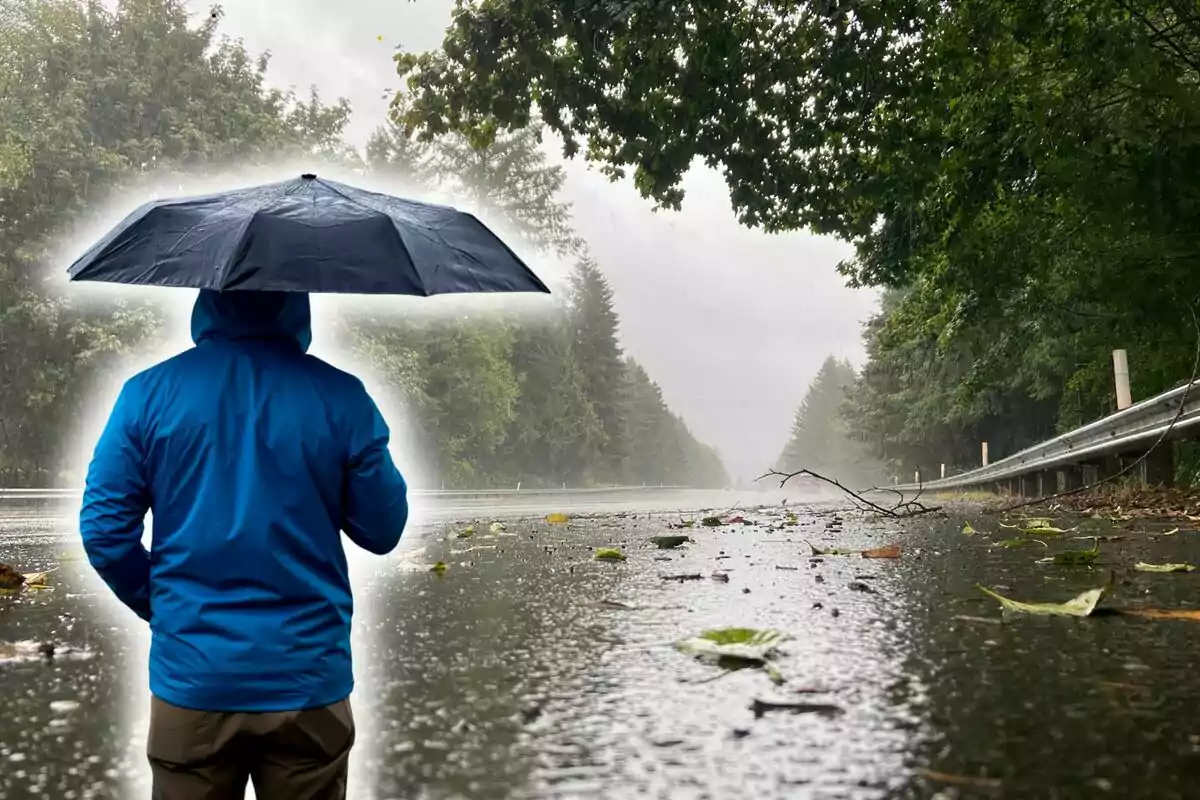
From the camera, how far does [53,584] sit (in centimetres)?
525

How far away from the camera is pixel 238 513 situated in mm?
1831

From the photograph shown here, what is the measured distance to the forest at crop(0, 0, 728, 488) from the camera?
102 ft

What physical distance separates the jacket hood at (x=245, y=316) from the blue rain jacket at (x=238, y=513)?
0.14 ft

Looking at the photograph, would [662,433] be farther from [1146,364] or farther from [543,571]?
[543,571]

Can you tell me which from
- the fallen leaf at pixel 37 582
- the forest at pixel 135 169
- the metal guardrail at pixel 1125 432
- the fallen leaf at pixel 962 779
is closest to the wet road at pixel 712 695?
the fallen leaf at pixel 962 779

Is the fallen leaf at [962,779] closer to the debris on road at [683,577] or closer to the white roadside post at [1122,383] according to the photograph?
the debris on road at [683,577]

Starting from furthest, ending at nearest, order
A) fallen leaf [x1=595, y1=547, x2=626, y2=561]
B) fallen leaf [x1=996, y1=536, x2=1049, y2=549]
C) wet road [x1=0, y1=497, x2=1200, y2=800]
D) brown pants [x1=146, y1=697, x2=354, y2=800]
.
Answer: fallen leaf [x1=996, y1=536, x2=1049, y2=549]
fallen leaf [x1=595, y1=547, x2=626, y2=561]
wet road [x1=0, y1=497, x2=1200, y2=800]
brown pants [x1=146, y1=697, x2=354, y2=800]

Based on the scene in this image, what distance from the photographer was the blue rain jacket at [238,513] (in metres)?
1.77

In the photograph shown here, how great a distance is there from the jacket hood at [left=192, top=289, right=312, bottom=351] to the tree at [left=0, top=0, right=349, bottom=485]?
2895cm

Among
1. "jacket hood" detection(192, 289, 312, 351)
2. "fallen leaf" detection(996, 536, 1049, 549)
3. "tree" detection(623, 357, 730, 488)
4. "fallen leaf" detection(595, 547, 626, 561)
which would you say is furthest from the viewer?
"tree" detection(623, 357, 730, 488)

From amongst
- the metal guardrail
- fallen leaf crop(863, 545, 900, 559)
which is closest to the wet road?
fallen leaf crop(863, 545, 900, 559)

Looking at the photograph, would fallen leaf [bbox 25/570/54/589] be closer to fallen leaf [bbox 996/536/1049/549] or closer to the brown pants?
the brown pants

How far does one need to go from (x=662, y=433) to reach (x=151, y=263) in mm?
116430

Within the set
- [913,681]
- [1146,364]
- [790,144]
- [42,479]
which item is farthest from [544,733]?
[42,479]
